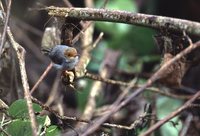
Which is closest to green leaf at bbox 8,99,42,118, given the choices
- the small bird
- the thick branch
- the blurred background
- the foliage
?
the foliage

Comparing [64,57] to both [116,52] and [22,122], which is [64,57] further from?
[116,52]

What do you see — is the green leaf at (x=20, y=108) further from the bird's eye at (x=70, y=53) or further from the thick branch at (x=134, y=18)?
the thick branch at (x=134, y=18)

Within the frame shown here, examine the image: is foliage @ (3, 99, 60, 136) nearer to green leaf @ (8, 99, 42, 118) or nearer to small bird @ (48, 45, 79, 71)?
green leaf @ (8, 99, 42, 118)

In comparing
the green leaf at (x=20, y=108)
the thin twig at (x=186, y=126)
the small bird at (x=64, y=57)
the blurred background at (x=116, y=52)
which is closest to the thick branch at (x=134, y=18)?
the small bird at (x=64, y=57)

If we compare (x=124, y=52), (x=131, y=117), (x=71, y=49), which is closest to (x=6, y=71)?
(x=71, y=49)

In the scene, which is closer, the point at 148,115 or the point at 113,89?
the point at 148,115

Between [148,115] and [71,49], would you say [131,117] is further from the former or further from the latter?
[71,49]
